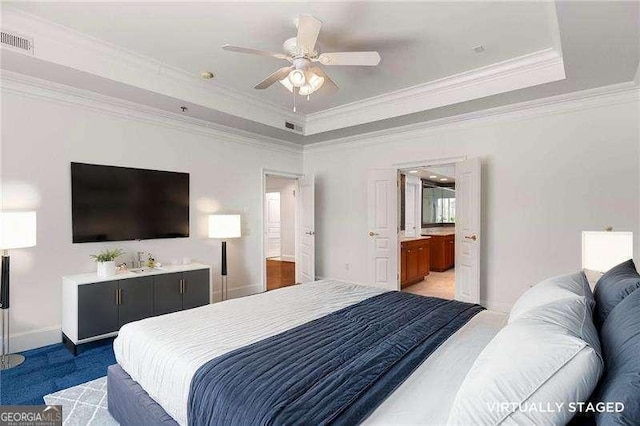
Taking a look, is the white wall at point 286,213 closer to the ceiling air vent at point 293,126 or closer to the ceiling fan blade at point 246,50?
the ceiling air vent at point 293,126

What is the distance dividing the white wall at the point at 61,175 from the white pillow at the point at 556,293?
159 inches

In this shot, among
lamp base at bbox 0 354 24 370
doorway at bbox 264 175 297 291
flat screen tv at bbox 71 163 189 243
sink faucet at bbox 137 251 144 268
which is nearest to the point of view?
lamp base at bbox 0 354 24 370

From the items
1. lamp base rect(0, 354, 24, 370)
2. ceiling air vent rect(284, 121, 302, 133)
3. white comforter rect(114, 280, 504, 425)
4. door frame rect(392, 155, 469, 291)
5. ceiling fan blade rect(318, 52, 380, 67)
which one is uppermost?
ceiling air vent rect(284, 121, 302, 133)

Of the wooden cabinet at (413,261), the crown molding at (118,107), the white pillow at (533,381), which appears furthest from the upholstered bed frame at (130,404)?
the wooden cabinet at (413,261)

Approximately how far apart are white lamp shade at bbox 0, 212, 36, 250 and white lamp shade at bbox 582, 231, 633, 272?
440cm

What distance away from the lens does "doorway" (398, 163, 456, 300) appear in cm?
582

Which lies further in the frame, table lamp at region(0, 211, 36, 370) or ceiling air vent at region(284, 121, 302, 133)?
ceiling air vent at region(284, 121, 302, 133)

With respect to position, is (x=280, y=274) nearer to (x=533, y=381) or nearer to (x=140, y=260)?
(x=140, y=260)

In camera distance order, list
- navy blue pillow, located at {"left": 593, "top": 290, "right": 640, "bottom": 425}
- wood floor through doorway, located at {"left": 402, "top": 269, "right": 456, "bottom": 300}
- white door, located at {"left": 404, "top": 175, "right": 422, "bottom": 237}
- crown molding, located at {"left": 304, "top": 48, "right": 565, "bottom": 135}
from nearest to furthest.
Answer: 1. navy blue pillow, located at {"left": 593, "top": 290, "right": 640, "bottom": 425}
2. crown molding, located at {"left": 304, "top": 48, "right": 565, "bottom": 135}
3. wood floor through doorway, located at {"left": 402, "top": 269, "right": 456, "bottom": 300}
4. white door, located at {"left": 404, "top": 175, "right": 422, "bottom": 237}

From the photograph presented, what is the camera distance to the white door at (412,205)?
7801 millimetres

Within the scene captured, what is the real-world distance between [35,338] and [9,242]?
3.89 ft

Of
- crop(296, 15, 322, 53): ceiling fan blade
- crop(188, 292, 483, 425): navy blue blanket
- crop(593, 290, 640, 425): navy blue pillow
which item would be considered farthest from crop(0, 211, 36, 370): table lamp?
crop(593, 290, 640, 425): navy blue pillow

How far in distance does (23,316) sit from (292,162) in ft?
14.1

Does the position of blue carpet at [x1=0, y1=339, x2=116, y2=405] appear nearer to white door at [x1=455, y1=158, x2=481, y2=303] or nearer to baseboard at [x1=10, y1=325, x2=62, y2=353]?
baseboard at [x1=10, y1=325, x2=62, y2=353]
